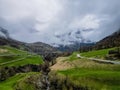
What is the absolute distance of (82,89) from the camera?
90.9 meters

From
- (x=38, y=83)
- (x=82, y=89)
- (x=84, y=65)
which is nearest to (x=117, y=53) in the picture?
(x=84, y=65)

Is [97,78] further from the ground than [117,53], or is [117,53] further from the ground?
[117,53]

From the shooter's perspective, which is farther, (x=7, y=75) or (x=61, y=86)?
(x=7, y=75)

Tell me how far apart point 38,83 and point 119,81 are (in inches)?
1862

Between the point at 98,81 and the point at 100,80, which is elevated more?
the point at 100,80

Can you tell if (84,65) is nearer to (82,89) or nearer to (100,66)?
(100,66)

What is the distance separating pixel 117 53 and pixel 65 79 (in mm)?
40331

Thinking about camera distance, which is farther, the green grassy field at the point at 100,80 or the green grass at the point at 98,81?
the green grassy field at the point at 100,80

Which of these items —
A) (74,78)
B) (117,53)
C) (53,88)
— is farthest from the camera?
(117,53)

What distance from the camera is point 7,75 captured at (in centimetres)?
16638

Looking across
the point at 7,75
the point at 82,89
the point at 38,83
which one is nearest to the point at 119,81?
the point at 82,89

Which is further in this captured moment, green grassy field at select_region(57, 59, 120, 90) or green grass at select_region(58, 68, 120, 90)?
green grassy field at select_region(57, 59, 120, 90)

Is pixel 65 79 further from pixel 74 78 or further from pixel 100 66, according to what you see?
pixel 100 66

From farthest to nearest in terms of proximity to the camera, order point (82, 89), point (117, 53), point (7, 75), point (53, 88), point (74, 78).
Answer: point (7, 75)
point (117, 53)
point (53, 88)
point (74, 78)
point (82, 89)
